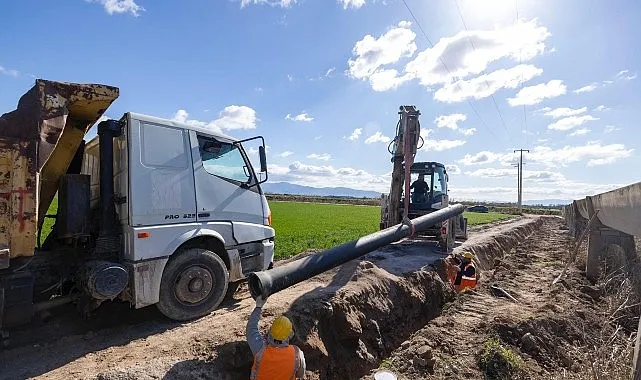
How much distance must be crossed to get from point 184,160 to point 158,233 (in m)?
1.13

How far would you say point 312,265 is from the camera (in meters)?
5.31

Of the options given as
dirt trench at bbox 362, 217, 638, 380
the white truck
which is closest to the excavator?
dirt trench at bbox 362, 217, 638, 380

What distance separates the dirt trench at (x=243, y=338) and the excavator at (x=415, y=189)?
6.65 feet

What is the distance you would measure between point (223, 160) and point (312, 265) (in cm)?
229

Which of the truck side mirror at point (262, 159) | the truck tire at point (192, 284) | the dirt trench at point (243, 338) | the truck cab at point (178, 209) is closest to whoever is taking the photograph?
the dirt trench at point (243, 338)

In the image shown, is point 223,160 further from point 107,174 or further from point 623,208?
point 623,208

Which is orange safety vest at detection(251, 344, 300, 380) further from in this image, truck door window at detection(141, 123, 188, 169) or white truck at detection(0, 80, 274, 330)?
truck door window at detection(141, 123, 188, 169)

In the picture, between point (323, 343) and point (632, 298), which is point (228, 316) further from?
point (632, 298)

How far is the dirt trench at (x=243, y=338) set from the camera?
13.3 feet

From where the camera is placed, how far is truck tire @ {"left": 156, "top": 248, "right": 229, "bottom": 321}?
5281 mm

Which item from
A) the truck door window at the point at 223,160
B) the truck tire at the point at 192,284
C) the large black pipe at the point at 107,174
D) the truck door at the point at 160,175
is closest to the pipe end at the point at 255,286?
the truck tire at the point at 192,284

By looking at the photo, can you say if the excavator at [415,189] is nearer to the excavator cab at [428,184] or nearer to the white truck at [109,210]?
the excavator cab at [428,184]

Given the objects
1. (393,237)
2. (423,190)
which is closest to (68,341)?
(393,237)

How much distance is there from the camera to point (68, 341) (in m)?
4.82
